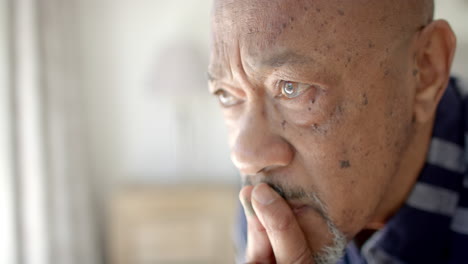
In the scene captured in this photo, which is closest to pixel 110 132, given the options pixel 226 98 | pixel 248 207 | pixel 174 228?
pixel 174 228

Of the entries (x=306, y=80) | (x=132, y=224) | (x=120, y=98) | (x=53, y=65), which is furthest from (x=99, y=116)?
(x=306, y=80)

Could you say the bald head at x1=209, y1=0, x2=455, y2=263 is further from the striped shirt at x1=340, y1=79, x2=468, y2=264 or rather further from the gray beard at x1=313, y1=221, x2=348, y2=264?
the striped shirt at x1=340, y1=79, x2=468, y2=264

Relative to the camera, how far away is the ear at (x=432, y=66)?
81 cm

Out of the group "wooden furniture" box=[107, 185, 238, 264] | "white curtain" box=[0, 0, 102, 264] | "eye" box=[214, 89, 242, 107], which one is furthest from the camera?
"wooden furniture" box=[107, 185, 238, 264]

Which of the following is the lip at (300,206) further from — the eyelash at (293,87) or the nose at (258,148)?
the eyelash at (293,87)

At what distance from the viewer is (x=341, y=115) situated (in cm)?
73

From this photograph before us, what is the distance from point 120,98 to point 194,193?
1065 millimetres

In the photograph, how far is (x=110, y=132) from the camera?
3.23 metres

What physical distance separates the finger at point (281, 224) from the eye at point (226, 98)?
19cm

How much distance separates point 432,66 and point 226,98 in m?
0.44

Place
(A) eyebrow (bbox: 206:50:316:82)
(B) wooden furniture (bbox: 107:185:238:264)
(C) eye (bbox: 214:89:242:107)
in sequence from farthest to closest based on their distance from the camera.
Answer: (B) wooden furniture (bbox: 107:185:238:264) → (C) eye (bbox: 214:89:242:107) → (A) eyebrow (bbox: 206:50:316:82)

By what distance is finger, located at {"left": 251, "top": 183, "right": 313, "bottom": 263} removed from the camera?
701 millimetres

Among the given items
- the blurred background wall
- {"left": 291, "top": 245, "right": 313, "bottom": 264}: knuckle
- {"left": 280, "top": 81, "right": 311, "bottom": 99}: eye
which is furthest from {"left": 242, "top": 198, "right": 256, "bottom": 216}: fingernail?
the blurred background wall

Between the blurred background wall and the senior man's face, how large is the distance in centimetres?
190
